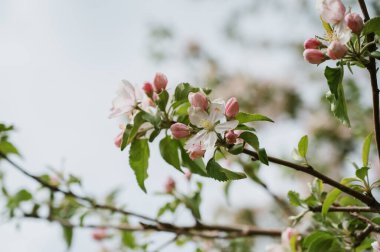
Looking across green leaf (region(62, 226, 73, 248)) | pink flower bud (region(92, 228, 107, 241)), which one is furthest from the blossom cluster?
pink flower bud (region(92, 228, 107, 241))

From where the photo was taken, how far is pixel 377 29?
106cm

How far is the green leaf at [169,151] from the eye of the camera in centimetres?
128

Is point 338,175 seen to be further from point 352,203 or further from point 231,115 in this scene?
point 231,115

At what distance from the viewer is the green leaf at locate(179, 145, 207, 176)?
1.27 meters

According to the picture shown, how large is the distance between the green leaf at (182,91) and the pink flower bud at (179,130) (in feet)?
0.32

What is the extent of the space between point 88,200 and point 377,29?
1.44m

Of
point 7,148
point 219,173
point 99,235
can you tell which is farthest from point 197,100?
point 99,235

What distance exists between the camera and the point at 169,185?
6.63 feet

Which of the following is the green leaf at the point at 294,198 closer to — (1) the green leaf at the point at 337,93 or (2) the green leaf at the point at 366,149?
(2) the green leaf at the point at 366,149

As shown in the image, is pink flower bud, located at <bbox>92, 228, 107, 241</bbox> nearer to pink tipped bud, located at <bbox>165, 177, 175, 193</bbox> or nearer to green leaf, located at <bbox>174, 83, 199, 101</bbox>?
pink tipped bud, located at <bbox>165, 177, 175, 193</bbox>

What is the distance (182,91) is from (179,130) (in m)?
0.13

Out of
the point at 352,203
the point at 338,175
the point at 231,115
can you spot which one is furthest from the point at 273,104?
the point at 231,115

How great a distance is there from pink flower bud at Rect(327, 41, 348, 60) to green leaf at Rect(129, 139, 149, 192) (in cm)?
52

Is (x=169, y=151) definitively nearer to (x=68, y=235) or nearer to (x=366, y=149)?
(x=366, y=149)
